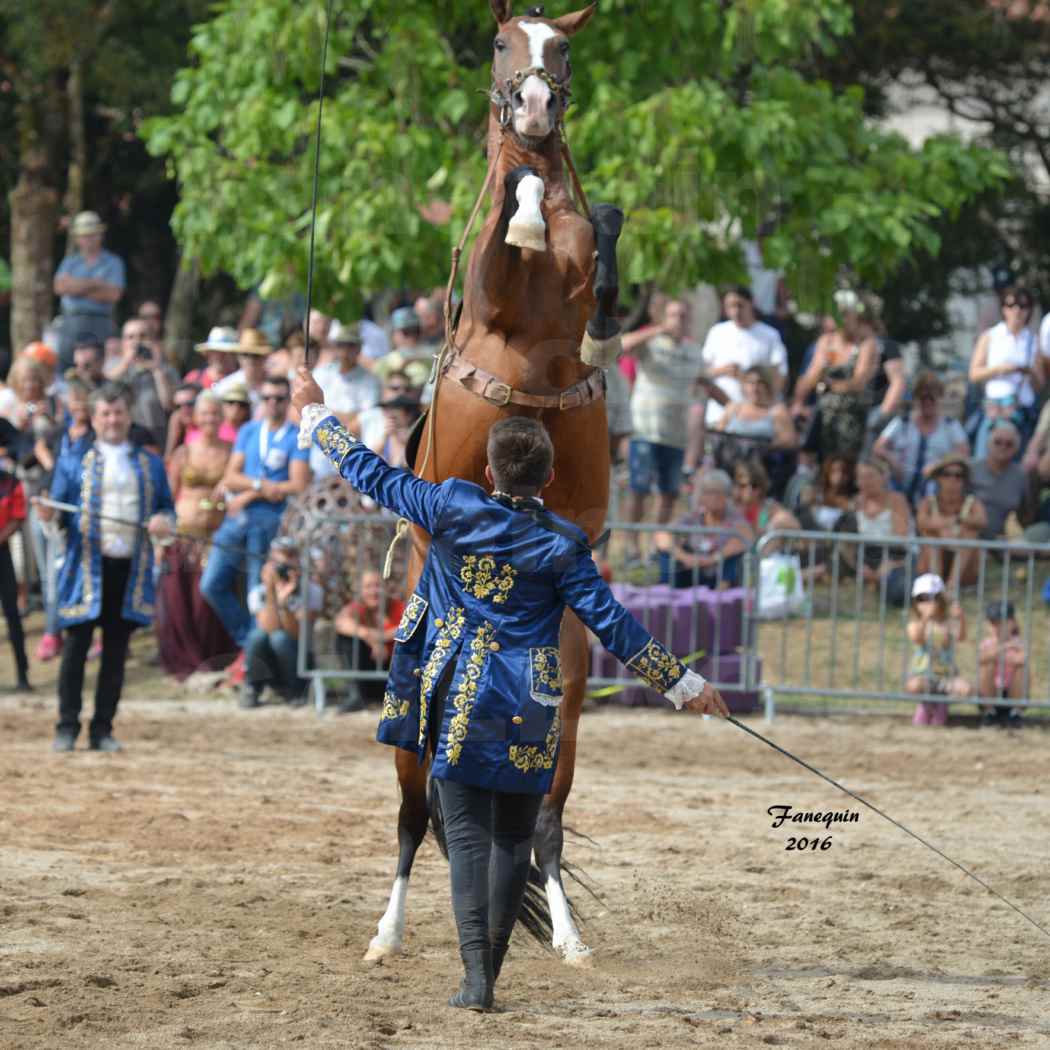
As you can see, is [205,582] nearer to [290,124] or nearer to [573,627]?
[290,124]

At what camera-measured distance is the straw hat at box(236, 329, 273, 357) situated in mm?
14742

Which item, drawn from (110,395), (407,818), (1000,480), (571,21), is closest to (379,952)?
(407,818)

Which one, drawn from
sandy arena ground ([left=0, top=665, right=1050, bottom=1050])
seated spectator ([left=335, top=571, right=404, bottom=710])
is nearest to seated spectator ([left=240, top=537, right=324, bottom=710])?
seated spectator ([left=335, top=571, right=404, bottom=710])

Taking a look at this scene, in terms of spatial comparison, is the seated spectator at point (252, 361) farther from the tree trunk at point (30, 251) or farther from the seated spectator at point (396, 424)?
the tree trunk at point (30, 251)

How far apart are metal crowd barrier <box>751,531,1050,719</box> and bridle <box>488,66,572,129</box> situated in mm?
5513

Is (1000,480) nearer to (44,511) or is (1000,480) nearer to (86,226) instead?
(44,511)

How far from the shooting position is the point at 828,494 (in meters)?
14.2

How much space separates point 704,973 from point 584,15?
320 centimetres

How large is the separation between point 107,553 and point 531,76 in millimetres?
4905

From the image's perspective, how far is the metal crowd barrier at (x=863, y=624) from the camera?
38.5ft

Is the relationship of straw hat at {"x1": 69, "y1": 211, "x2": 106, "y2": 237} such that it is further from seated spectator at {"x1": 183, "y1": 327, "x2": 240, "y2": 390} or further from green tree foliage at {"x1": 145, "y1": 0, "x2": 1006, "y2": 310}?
green tree foliage at {"x1": 145, "y1": 0, "x2": 1006, "y2": 310}

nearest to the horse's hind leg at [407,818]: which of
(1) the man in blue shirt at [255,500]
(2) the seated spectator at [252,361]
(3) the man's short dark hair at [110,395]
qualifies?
(3) the man's short dark hair at [110,395]

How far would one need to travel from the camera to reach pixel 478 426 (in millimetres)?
6418

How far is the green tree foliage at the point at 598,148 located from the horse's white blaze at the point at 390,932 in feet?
23.9
